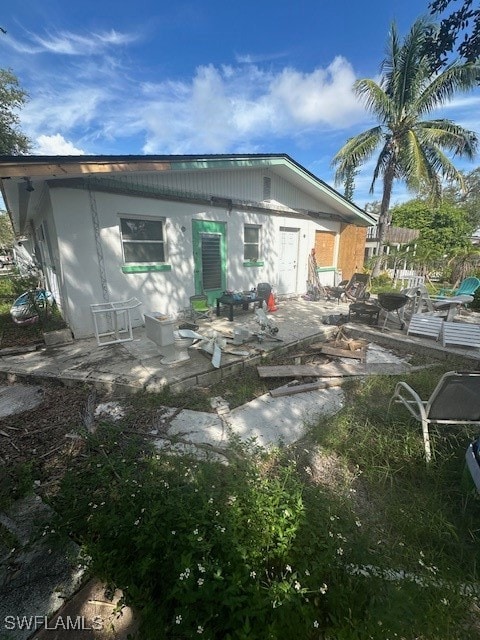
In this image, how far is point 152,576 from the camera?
4.44 ft

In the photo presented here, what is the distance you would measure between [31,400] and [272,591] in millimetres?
3720

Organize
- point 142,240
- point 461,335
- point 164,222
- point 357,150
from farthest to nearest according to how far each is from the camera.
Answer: point 357,150 → point 164,222 → point 142,240 → point 461,335

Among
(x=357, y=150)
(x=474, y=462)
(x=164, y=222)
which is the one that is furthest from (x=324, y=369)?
(x=357, y=150)

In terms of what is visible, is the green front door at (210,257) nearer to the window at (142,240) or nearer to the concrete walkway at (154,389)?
the window at (142,240)

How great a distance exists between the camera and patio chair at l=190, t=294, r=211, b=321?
6.74m

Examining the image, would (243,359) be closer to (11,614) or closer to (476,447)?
(476,447)

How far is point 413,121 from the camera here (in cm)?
1042

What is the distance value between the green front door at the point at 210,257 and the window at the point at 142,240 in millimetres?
916

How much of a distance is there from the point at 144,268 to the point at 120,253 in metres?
0.60

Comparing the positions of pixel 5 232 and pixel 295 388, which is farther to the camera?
pixel 5 232

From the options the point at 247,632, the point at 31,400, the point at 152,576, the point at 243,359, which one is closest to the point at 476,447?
the point at 247,632

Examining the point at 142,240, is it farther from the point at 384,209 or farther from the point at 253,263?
the point at 384,209

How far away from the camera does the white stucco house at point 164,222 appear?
4.91 meters

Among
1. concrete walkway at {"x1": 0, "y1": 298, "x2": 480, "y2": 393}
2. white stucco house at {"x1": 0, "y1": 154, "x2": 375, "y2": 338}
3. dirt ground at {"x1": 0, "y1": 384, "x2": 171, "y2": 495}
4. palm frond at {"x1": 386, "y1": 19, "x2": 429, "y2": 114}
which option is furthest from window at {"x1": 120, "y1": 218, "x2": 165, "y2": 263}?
palm frond at {"x1": 386, "y1": 19, "x2": 429, "y2": 114}
